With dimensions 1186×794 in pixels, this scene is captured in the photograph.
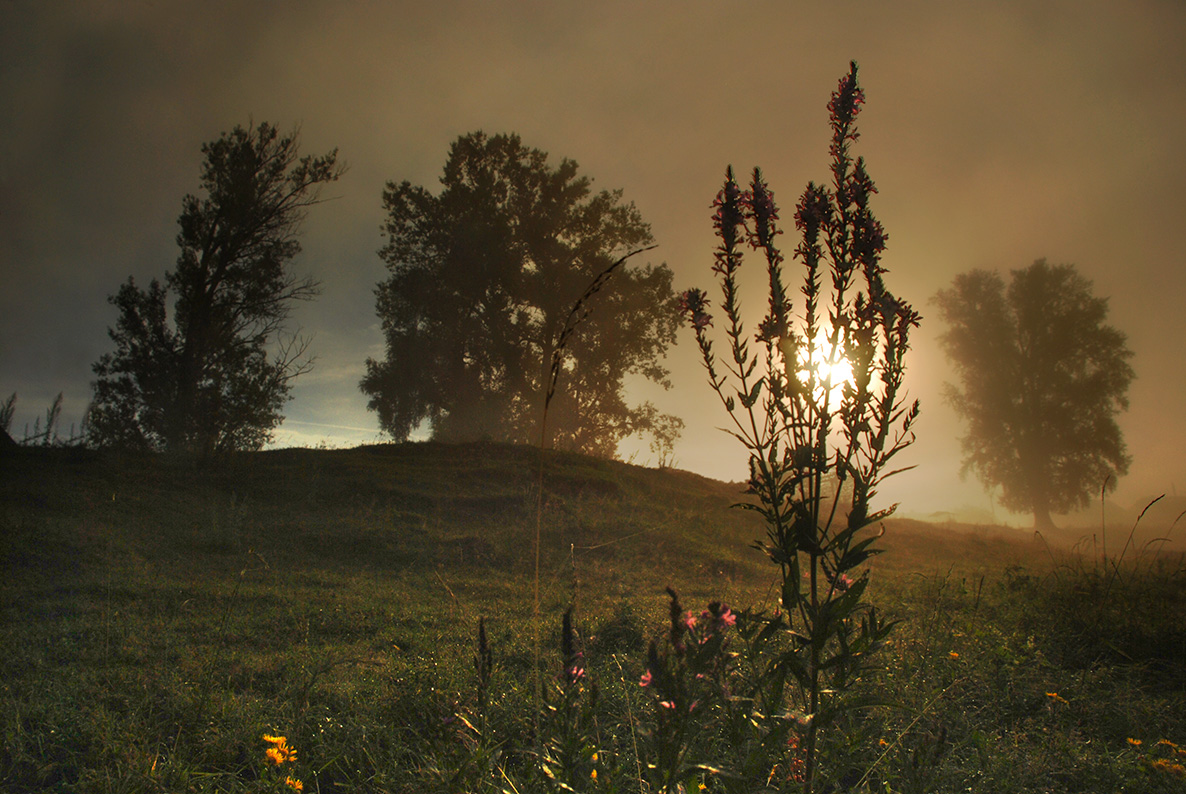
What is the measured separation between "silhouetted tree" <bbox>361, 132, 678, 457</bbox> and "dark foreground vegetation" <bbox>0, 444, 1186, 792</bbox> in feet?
28.6

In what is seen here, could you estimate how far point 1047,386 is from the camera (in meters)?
19.8

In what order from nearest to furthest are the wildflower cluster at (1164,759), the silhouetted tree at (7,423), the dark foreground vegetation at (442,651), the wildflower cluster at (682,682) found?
the wildflower cluster at (682,682) < the dark foreground vegetation at (442,651) < the wildflower cluster at (1164,759) < the silhouetted tree at (7,423)

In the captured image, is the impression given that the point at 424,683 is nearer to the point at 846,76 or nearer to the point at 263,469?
the point at 846,76

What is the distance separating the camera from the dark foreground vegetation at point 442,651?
7.05 feet

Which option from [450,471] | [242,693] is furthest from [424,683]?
[450,471]

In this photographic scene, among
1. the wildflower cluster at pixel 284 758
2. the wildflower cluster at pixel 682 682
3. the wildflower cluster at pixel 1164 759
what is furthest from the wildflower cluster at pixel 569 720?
the wildflower cluster at pixel 1164 759

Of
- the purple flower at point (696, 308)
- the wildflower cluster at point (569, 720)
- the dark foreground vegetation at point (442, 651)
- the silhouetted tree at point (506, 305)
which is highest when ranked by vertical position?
the silhouetted tree at point (506, 305)

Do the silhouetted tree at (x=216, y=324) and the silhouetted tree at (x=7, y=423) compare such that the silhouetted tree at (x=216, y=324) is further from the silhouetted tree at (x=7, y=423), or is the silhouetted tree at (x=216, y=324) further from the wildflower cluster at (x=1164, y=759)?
the wildflower cluster at (x=1164, y=759)

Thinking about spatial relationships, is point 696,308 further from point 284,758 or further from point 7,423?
point 7,423

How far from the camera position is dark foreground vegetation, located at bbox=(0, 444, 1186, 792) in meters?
2.15

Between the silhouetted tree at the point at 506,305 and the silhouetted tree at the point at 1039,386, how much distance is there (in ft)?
39.6

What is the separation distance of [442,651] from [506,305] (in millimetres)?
15628

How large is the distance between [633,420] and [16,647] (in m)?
16.7

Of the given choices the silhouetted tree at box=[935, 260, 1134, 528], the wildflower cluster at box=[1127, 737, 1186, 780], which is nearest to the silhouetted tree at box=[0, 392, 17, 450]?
the wildflower cluster at box=[1127, 737, 1186, 780]
